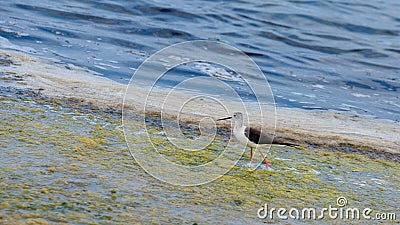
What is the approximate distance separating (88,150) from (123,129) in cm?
96

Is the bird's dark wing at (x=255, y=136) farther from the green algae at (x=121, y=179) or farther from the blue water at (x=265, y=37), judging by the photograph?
the blue water at (x=265, y=37)

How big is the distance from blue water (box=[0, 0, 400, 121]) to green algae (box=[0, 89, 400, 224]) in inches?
175

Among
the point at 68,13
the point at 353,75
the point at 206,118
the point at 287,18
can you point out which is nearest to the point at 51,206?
the point at 206,118

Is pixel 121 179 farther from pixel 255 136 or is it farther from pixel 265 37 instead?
pixel 265 37

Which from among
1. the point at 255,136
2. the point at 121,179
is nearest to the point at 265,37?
the point at 255,136

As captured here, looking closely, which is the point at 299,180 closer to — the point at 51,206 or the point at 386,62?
the point at 51,206

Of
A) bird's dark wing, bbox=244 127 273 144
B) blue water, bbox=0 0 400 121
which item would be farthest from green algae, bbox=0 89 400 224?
blue water, bbox=0 0 400 121

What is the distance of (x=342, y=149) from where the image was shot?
7.03 m

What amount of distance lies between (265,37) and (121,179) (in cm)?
1377

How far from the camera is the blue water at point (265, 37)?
1230 centimetres

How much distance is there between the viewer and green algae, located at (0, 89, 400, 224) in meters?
4.23

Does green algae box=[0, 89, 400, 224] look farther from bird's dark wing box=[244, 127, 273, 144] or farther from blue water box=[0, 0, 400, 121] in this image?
blue water box=[0, 0, 400, 121]

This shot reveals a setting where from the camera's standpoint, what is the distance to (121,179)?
484cm

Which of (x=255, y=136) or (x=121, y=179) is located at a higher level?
(x=255, y=136)
